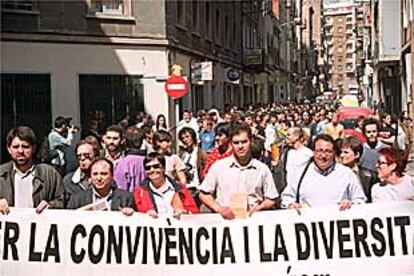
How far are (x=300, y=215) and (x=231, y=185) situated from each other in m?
0.79

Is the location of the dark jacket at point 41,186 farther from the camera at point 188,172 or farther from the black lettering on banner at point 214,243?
the camera at point 188,172

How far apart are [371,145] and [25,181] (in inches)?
179

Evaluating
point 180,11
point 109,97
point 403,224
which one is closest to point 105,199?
point 403,224

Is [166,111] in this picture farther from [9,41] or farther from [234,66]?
[234,66]

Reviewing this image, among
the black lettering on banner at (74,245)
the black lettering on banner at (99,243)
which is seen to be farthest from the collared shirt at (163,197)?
the black lettering on banner at (74,245)

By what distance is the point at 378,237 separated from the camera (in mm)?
7387

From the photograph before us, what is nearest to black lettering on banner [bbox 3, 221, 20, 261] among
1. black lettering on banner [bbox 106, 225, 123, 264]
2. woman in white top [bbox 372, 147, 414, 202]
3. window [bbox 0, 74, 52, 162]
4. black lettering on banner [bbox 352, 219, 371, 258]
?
black lettering on banner [bbox 106, 225, 123, 264]

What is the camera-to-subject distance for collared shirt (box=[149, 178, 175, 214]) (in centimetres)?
762

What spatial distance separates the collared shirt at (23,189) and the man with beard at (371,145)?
144 inches

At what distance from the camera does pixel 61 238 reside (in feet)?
24.8

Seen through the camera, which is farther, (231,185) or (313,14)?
(313,14)

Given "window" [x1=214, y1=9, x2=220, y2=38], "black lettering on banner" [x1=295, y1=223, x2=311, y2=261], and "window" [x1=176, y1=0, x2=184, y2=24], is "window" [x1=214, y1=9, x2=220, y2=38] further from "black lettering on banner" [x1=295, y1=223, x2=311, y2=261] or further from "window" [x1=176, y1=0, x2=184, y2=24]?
"black lettering on banner" [x1=295, y1=223, x2=311, y2=261]

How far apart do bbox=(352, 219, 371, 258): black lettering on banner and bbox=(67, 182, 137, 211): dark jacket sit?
5.73ft

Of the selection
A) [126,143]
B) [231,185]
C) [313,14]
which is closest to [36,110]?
[126,143]
